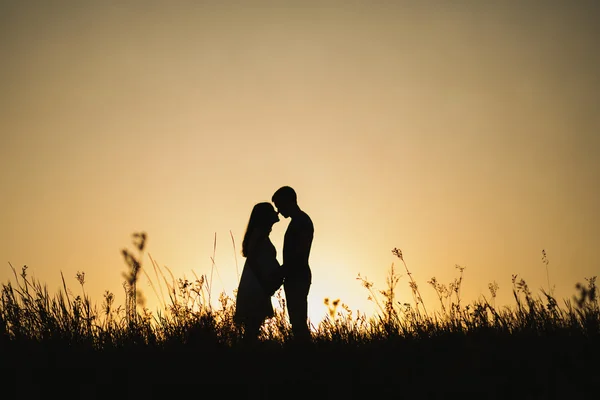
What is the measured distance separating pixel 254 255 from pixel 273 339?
5.46 ft

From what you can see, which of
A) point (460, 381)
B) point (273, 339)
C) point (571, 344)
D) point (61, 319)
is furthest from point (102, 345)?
point (571, 344)

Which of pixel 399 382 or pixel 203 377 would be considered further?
pixel 203 377

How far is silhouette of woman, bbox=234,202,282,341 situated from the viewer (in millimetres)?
5781

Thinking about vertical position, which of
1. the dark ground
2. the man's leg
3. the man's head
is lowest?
the dark ground

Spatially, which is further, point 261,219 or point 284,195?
point 261,219

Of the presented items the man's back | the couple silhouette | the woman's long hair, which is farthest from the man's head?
the woman's long hair

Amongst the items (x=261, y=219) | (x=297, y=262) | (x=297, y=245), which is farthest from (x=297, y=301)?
(x=261, y=219)

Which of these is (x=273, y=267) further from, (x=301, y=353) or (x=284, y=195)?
(x=301, y=353)

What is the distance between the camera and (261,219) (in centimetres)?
640

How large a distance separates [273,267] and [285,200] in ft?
2.95

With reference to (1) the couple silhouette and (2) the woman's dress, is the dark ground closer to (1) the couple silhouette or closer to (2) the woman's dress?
(1) the couple silhouette

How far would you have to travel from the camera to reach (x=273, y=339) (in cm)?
475

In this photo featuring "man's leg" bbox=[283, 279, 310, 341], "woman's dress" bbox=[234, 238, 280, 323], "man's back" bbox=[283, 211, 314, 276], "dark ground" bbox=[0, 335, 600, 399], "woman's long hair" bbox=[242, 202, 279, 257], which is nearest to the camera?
"dark ground" bbox=[0, 335, 600, 399]

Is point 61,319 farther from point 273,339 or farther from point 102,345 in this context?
point 273,339
